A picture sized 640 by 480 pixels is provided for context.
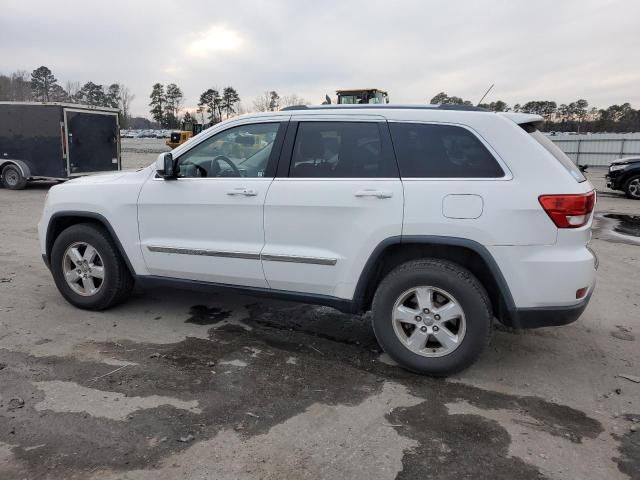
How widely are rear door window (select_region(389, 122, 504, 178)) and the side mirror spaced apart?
6.13 ft

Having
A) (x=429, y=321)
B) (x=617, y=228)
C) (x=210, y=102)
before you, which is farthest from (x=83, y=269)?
(x=210, y=102)

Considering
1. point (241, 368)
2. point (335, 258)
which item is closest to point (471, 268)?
point (335, 258)

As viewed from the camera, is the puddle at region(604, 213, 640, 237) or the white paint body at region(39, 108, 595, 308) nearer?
the white paint body at region(39, 108, 595, 308)

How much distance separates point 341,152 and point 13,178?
13966mm

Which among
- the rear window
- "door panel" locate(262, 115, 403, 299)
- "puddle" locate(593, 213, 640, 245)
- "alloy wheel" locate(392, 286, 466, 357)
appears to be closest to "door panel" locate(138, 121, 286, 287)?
"door panel" locate(262, 115, 403, 299)

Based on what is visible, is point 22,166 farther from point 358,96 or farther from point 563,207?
point 563,207

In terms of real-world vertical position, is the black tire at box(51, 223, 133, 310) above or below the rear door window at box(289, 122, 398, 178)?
below

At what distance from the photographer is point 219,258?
4.27m

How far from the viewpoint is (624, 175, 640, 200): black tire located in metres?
14.7

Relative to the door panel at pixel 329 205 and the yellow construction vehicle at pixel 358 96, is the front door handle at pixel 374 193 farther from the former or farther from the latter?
the yellow construction vehicle at pixel 358 96

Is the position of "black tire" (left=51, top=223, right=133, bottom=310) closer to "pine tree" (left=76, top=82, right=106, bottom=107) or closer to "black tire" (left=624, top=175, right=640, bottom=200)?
"black tire" (left=624, top=175, right=640, bottom=200)

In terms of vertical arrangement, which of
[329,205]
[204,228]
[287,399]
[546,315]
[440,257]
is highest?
[329,205]

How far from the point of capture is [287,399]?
341cm

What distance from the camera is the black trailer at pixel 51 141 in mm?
13633
